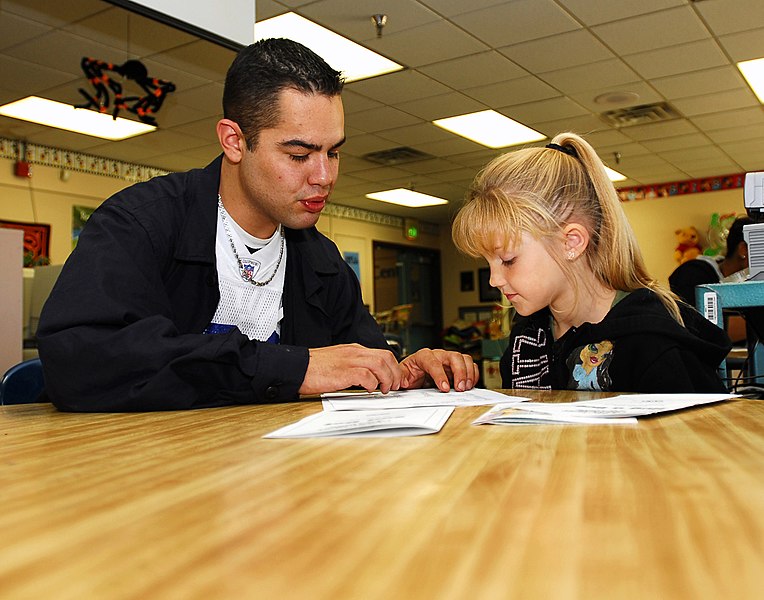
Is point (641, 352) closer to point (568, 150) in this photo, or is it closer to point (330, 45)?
point (568, 150)

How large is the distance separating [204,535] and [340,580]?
0.29 feet

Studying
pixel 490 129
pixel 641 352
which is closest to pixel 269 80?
pixel 641 352

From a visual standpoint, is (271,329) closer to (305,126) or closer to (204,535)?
(305,126)

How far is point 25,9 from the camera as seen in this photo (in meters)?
3.69

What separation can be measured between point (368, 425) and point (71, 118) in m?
5.47

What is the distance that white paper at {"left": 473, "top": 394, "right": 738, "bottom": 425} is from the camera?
716mm

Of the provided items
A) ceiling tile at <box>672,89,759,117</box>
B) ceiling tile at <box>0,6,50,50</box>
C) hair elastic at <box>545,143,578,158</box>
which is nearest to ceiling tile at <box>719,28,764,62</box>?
ceiling tile at <box>672,89,759,117</box>

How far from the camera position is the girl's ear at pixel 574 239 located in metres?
1.46

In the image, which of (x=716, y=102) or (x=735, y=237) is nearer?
(x=735, y=237)

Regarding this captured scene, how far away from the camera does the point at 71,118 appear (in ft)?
17.8

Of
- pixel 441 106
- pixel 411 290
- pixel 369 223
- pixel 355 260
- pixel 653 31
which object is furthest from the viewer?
pixel 411 290

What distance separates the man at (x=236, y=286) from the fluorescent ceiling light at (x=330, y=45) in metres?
2.27

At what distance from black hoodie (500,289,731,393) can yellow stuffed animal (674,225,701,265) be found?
7.64 meters

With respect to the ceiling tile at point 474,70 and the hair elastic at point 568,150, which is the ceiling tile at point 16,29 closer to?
the ceiling tile at point 474,70
